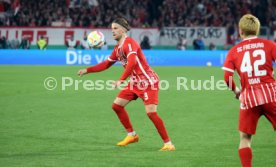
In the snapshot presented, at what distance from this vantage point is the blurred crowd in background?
39.7m

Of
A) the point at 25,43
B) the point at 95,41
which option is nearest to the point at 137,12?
the point at 25,43

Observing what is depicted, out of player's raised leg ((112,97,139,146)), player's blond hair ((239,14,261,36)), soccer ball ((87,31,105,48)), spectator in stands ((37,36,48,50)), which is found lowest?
spectator in stands ((37,36,48,50))

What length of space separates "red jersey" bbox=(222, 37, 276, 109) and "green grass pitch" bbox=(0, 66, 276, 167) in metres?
1.74

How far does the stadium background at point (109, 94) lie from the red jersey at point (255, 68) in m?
1.79

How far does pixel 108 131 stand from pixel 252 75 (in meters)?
5.37

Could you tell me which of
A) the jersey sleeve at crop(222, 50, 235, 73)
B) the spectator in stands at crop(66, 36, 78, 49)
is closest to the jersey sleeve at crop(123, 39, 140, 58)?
the jersey sleeve at crop(222, 50, 235, 73)

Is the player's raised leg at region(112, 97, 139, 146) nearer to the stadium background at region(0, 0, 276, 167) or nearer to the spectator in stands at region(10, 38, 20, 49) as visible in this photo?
the stadium background at region(0, 0, 276, 167)

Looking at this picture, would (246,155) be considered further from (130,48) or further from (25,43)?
(25,43)

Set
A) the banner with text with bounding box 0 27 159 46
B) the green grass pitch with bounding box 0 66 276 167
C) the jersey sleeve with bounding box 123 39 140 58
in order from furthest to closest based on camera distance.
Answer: the banner with text with bounding box 0 27 159 46 < the jersey sleeve with bounding box 123 39 140 58 < the green grass pitch with bounding box 0 66 276 167

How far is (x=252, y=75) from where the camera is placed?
7.59m

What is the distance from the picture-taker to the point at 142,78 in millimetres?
10445

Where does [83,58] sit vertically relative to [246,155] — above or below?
below

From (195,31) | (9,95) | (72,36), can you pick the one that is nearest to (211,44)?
(195,31)

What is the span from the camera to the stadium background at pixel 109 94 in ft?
32.9
